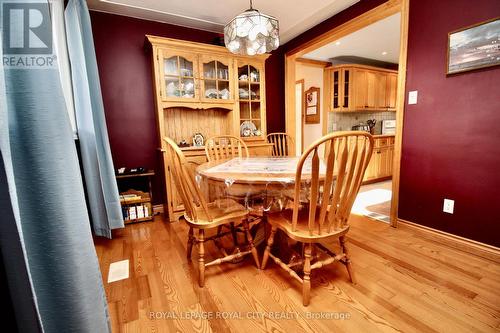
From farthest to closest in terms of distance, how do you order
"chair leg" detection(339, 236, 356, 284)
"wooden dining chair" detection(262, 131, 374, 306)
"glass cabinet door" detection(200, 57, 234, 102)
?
"glass cabinet door" detection(200, 57, 234, 102) < "chair leg" detection(339, 236, 356, 284) < "wooden dining chair" detection(262, 131, 374, 306)

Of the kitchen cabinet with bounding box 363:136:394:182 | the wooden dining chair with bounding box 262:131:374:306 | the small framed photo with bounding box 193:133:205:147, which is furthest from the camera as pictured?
the kitchen cabinet with bounding box 363:136:394:182

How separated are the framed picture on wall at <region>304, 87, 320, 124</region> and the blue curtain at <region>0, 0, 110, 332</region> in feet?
15.6

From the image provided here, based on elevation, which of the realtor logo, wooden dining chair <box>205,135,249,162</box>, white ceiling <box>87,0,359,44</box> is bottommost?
wooden dining chair <box>205,135,249,162</box>

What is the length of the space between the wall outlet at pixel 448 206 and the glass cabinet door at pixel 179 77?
2.79 meters

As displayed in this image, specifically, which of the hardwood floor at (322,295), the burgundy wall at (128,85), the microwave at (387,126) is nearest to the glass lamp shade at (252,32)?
the burgundy wall at (128,85)

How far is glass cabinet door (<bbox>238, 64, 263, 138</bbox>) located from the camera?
10.4ft

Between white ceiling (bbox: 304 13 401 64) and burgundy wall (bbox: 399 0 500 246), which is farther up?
white ceiling (bbox: 304 13 401 64)

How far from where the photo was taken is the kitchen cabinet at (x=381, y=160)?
4.17 metres

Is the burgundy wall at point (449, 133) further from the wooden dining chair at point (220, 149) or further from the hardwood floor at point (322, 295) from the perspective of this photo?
the wooden dining chair at point (220, 149)

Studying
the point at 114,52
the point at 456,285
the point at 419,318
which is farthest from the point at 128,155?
the point at 456,285

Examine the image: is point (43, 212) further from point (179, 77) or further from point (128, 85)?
point (128, 85)

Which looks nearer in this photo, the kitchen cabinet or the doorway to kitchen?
the doorway to kitchen

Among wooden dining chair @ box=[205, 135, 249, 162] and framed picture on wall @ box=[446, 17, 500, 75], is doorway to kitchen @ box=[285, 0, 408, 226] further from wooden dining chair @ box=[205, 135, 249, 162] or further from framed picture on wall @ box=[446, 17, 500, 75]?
wooden dining chair @ box=[205, 135, 249, 162]

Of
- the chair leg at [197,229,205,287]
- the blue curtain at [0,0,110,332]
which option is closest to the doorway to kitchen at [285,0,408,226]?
the chair leg at [197,229,205,287]
